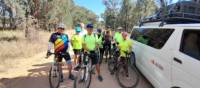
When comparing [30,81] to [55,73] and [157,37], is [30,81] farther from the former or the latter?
[157,37]

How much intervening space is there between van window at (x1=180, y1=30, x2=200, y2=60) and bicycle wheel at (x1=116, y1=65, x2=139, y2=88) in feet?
11.0

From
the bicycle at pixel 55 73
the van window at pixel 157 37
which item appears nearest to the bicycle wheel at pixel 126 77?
the van window at pixel 157 37

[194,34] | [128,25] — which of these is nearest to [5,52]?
[194,34]

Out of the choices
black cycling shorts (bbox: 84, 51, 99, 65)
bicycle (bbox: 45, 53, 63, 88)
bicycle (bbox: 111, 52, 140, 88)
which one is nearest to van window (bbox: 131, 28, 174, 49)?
bicycle (bbox: 111, 52, 140, 88)

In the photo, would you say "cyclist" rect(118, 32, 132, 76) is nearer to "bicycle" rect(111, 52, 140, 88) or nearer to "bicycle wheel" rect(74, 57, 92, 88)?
"bicycle" rect(111, 52, 140, 88)

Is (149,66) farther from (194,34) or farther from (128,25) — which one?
(128,25)

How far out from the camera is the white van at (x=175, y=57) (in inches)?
208

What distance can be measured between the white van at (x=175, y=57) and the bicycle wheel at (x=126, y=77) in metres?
0.89

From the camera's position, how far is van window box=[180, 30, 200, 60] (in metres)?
5.49

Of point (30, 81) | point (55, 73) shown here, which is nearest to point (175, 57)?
point (55, 73)

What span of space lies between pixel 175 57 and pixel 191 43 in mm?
468

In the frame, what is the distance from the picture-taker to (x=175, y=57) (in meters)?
6.01

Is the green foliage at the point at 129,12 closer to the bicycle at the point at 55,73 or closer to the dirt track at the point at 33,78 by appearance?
the dirt track at the point at 33,78

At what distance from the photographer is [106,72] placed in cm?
1157
